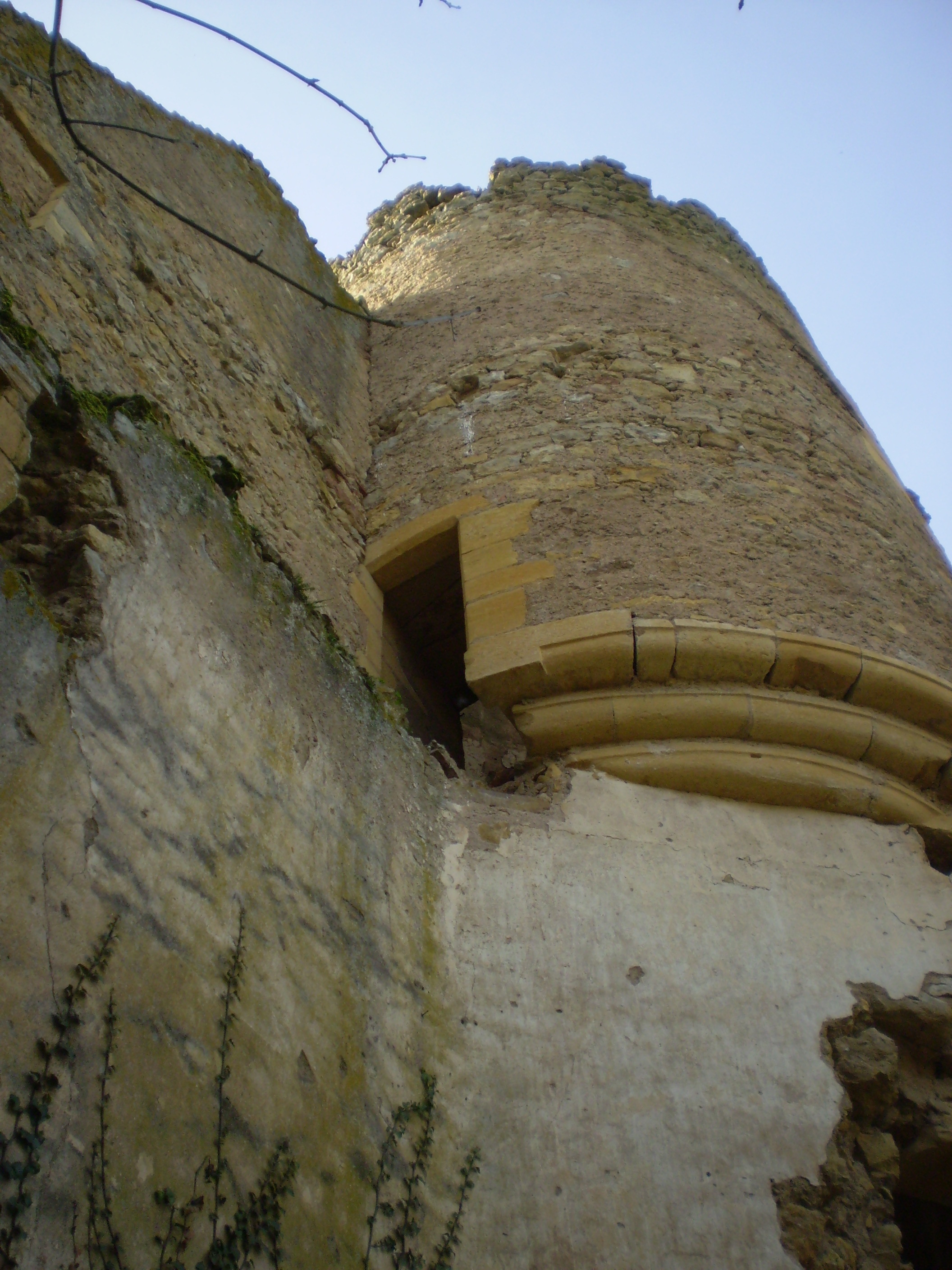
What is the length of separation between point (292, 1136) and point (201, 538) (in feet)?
4.27

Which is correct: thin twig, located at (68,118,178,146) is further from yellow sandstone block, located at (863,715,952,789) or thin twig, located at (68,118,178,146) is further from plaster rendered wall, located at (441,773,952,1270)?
yellow sandstone block, located at (863,715,952,789)

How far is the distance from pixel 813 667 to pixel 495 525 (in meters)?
1.44

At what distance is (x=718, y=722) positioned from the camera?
12.2 ft

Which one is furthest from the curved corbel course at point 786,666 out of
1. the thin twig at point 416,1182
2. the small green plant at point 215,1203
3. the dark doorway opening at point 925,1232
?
the small green plant at point 215,1203

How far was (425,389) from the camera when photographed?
5641 millimetres

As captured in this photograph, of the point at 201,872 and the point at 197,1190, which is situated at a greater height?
the point at 201,872

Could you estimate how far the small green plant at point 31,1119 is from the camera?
1.42m

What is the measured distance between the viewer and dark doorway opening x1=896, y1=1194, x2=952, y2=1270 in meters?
3.17

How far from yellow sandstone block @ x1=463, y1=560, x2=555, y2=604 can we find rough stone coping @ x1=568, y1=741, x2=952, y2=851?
31.2 inches

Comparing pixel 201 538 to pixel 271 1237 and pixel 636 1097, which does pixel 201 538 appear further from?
pixel 636 1097

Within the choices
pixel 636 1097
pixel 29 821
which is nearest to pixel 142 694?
pixel 29 821

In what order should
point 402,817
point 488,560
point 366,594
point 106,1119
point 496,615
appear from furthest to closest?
point 366,594 < point 488,560 < point 496,615 < point 402,817 < point 106,1119

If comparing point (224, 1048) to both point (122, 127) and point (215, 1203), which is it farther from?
point (122, 127)

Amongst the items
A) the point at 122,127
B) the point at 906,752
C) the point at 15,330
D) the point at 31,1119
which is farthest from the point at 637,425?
the point at 31,1119
